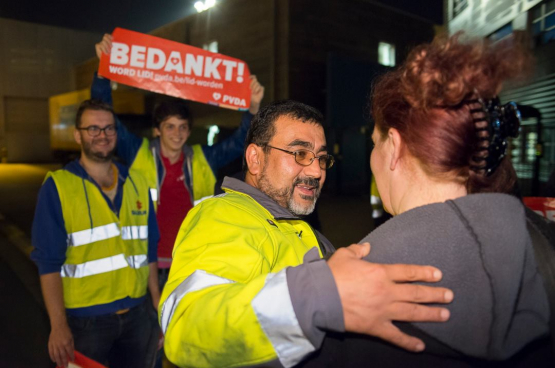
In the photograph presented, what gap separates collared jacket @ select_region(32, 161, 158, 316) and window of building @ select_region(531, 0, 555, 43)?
37.0 feet

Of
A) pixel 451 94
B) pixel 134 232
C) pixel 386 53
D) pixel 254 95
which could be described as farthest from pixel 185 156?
pixel 386 53

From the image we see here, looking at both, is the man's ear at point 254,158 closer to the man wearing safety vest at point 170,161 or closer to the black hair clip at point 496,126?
the black hair clip at point 496,126

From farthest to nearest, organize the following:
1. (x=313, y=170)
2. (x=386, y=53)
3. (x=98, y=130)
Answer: (x=386, y=53)
(x=98, y=130)
(x=313, y=170)

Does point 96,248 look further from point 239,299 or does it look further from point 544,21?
point 544,21

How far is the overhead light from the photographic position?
17.7 meters

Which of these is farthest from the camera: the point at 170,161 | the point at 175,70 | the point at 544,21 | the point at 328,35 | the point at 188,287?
the point at 328,35

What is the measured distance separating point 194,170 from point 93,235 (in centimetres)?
137

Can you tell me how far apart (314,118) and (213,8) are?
18.0m

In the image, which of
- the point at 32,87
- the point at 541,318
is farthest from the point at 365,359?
the point at 32,87

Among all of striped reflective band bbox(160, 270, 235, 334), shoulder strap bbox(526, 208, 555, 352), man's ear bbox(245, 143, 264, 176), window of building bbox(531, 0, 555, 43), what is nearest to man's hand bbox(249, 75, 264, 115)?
man's ear bbox(245, 143, 264, 176)

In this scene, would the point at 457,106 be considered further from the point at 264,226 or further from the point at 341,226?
the point at 341,226

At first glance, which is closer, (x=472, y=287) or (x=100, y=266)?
(x=472, y=287)

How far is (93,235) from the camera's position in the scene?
8.41 ft

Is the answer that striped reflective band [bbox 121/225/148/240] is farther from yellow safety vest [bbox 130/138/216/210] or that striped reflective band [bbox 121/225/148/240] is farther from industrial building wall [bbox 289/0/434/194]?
industrial building wall [bbox 289/0/434/194]
